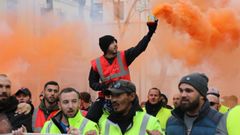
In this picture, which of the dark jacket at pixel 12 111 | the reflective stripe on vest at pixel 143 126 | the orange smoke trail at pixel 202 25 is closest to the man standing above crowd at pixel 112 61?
the dark jacket at pixel 12 111

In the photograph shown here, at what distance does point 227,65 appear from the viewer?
17234 millimetres

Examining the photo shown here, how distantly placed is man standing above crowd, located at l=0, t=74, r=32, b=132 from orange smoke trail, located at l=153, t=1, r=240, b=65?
319 inches

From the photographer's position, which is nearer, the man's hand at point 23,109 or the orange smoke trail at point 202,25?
the man's hand at point 23,109

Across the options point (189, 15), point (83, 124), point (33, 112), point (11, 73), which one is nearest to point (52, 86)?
point (33, 112)

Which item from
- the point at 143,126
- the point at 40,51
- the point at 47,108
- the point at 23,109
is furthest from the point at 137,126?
the point at 40,51

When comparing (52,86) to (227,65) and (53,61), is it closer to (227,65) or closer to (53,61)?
(227,65)

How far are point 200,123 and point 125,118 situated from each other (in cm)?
77

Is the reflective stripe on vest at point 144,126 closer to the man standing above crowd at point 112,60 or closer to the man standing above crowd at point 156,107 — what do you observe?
the man standing above crowd at point 112,60

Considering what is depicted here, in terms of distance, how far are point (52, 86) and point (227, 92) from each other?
35.0ft

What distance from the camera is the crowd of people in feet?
17.3

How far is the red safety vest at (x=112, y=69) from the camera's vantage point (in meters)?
7.31

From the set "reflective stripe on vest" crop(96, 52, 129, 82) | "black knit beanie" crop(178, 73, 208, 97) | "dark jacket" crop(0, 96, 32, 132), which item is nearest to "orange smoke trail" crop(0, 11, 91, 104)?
"reflective stripe on vest" crop(96, 52, 129, 82)

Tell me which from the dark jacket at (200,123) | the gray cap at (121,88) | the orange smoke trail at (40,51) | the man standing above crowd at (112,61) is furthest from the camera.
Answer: the orange smoke trail at (40,51)

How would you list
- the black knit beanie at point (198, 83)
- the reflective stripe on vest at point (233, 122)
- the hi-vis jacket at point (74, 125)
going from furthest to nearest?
the hi-vis jacket at point (74, 125) → the black knit beanie at point (198, 83) → the reflective stripe on vest at point (233, 122)
